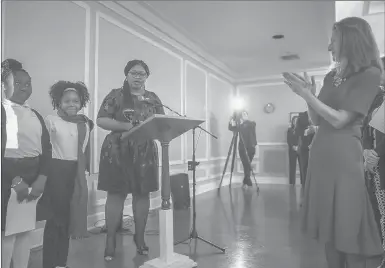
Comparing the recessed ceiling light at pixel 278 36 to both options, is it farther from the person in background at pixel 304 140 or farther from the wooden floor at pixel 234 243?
the wooden floor at pixel 234 243

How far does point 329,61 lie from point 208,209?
4.51m

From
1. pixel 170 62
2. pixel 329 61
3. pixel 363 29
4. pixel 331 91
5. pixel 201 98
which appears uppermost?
pixel 329 61

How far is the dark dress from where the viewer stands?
81.2 inches

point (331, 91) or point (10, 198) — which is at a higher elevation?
point (331, 91)

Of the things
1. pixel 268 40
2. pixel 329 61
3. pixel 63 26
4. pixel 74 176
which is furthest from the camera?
pixel 329 61

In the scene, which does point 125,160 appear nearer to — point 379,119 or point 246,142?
point 379,119

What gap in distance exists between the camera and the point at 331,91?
1177 millimetres

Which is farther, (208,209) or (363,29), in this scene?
(208,209)

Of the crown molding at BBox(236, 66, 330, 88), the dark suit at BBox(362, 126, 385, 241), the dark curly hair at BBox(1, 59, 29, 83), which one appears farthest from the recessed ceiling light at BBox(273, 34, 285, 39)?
the dark curly hair at BBox(1, 59, 29, 83)

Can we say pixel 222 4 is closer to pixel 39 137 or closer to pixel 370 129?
pixel 370 129

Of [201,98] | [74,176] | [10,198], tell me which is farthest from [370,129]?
[201,98]

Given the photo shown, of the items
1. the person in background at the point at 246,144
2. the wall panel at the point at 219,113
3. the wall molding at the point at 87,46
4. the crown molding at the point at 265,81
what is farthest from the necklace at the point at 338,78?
the crown molding at the point at 265,81

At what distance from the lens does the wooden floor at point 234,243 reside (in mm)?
2035

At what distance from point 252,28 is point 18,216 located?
427cm
